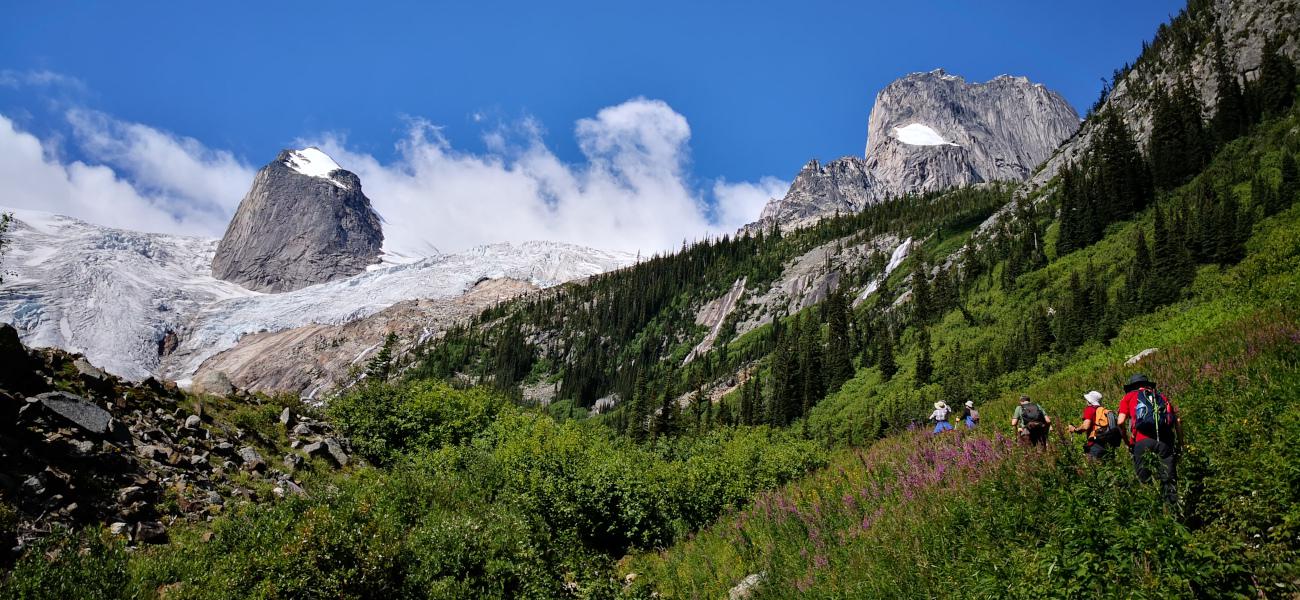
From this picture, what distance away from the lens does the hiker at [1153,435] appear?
7215mm

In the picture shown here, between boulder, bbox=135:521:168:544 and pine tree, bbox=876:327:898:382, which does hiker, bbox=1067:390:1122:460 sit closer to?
boulder, bbox=135:521:168:544

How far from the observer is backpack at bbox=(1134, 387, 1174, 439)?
7.63 metres

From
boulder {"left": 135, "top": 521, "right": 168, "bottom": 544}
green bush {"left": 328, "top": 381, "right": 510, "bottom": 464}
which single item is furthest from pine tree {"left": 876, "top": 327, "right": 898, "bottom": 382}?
boulder {"left": 135, "top": 521, "right": 168, "bottom": 544}

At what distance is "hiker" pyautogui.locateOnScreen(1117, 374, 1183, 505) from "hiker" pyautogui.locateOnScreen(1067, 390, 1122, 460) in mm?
709

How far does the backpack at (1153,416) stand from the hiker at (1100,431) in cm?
110

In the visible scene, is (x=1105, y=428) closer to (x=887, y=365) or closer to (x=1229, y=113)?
(x=887, y=365)

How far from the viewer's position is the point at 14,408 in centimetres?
1052

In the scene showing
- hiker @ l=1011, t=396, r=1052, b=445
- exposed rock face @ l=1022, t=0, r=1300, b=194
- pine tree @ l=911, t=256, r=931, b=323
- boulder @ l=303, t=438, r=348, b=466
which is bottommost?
boulder @ l=303, t=438, r=348, b=466

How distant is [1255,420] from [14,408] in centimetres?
1898

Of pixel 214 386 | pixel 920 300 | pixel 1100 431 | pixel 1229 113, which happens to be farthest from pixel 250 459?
pixel 1229 113

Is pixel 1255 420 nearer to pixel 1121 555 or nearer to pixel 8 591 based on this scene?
pixel 1121 555

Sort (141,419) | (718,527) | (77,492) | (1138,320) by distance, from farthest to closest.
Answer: (1138,320) < (718,527) < (141,419) < (77,492)

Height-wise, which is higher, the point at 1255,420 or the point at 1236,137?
the point at 1236,137

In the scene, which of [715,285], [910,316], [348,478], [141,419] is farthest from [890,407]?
[715,285]
